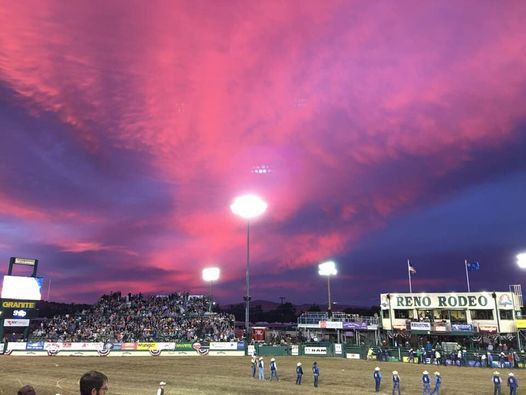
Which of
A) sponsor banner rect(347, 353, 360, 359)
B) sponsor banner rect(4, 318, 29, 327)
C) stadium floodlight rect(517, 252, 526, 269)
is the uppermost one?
stadium floodlight rect(517, 252, 526, 269)

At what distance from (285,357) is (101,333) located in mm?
24553

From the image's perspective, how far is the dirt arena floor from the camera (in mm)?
26469

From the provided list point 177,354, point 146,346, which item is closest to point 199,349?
point 177,354

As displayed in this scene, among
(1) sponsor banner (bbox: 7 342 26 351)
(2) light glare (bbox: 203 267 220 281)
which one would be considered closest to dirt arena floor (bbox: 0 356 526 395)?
(1) sponsor banner (bbox: 7 342 26 351)

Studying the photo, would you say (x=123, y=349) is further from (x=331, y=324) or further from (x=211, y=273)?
(x=331, y=324)

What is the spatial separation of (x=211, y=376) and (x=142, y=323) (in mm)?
33193

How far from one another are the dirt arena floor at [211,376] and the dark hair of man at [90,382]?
22648 millimetres

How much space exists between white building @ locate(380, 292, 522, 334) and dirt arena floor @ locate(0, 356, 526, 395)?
1135 centimetres

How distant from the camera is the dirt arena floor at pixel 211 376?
86.8ft

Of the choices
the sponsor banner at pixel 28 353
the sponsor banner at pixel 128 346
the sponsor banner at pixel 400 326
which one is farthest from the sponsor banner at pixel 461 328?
the sponsor banner at pixel 28 353

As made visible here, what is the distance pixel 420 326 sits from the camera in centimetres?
5109

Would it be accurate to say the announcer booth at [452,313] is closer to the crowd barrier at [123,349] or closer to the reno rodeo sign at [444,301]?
the reno rodeo sign at [444,301]

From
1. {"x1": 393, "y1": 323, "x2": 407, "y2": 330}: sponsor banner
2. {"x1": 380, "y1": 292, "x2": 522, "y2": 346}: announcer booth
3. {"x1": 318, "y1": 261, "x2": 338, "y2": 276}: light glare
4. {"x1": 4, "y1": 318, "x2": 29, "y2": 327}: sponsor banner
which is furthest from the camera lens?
{"x1": 318, "y1": 261, "x2": 338, "y2": 276}: light glare

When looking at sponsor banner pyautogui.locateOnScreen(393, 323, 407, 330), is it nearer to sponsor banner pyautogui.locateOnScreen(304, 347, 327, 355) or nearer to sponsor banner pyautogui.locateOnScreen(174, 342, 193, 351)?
sponsor banner pyautogui.locateOnScreen(304, 347, 327, 355)
